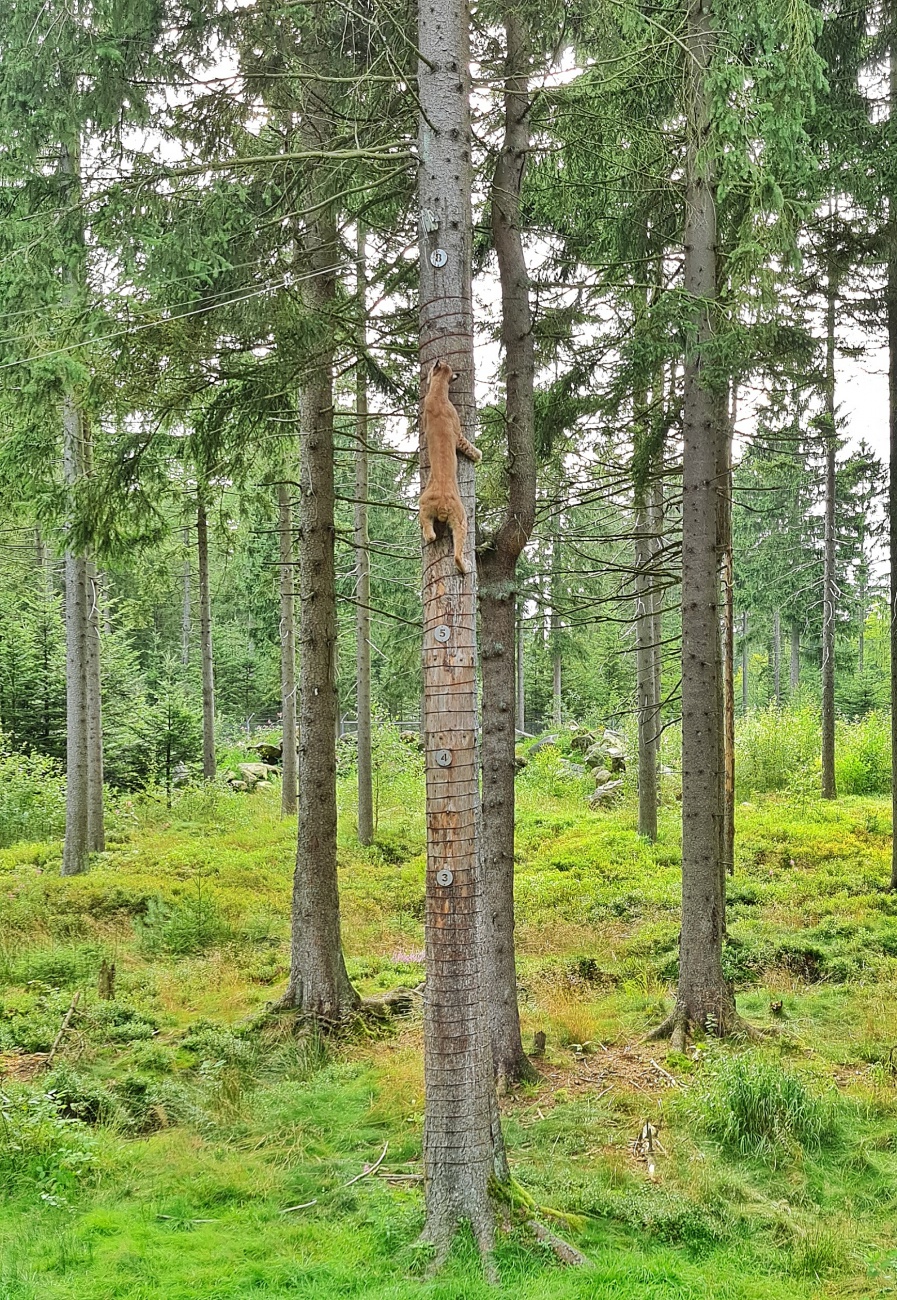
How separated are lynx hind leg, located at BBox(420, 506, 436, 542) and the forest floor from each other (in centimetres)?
336

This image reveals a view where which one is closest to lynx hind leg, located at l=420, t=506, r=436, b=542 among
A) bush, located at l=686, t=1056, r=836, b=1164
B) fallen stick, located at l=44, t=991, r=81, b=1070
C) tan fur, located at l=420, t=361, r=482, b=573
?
tan fur, located at l=420, t=361, r=482, b=573

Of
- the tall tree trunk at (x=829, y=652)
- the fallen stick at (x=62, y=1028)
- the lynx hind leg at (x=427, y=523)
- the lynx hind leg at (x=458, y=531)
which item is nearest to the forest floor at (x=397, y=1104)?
the fallen stick at (x=62, y=1028)

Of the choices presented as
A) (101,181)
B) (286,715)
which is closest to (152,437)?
(101,181)

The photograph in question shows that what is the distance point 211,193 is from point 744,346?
4309 millimetres

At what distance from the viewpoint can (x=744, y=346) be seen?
23.6 ft

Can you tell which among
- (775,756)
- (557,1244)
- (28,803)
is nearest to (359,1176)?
(557,1244)

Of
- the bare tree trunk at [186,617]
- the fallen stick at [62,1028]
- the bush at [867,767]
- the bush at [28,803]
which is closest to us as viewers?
the fallen stick at [62,1028]

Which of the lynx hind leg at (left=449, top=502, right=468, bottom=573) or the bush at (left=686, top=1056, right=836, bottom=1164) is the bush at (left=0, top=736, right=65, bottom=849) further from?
the lynx hind leg at (left=449, top=502, right=468, bottom=573)

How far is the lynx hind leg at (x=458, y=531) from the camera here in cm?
434

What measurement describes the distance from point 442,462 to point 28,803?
13913 millimetres

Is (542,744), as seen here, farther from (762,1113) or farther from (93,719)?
(762,1113)

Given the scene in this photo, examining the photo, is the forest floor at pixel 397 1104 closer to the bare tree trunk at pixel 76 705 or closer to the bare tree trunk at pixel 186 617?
the bare tree trunk at pixel 76 705

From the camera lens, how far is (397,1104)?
6.35 metres

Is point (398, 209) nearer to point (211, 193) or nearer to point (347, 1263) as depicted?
point (211, 193)
